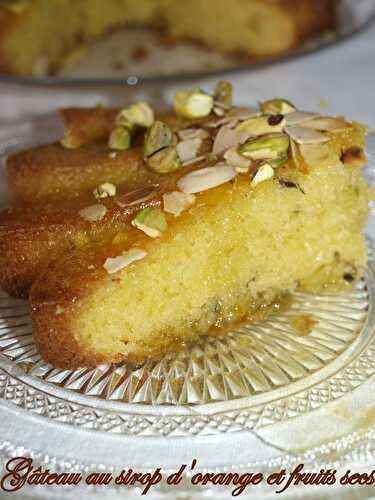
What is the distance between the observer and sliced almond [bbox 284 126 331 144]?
5.43ft

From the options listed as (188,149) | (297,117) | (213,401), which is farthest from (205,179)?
(213,401)

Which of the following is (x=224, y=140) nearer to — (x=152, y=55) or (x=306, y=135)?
(x=306, y=135)

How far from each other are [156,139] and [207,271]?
34 cm

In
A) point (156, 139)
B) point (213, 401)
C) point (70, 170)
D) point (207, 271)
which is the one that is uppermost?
point (156, 139)

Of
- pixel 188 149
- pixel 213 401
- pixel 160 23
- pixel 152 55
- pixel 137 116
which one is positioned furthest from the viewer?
pixel 160 23

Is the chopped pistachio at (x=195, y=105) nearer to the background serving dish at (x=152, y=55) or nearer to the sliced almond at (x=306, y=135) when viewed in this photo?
the sliced almond at (x=306, y=135)

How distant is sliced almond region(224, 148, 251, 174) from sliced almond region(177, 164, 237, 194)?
0.02m

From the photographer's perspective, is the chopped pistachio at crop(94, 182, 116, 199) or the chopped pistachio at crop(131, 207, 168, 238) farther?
the chopped pistachio at crop(94, 182, 116, 199)

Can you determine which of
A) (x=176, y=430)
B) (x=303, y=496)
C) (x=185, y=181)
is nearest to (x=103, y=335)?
(x=176, y=430)

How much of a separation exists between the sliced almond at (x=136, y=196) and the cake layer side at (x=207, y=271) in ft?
0.30

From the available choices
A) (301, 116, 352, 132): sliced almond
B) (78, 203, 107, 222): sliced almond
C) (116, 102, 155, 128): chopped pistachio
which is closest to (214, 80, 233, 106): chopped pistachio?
(116, 102, 155, 128): chopped pistachio

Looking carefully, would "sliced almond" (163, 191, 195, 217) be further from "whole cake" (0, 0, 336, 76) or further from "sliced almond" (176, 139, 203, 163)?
"whole cake" (0, 0, 336, 76)

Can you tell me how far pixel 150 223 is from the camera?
4.91ft

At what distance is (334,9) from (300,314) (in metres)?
2.17
